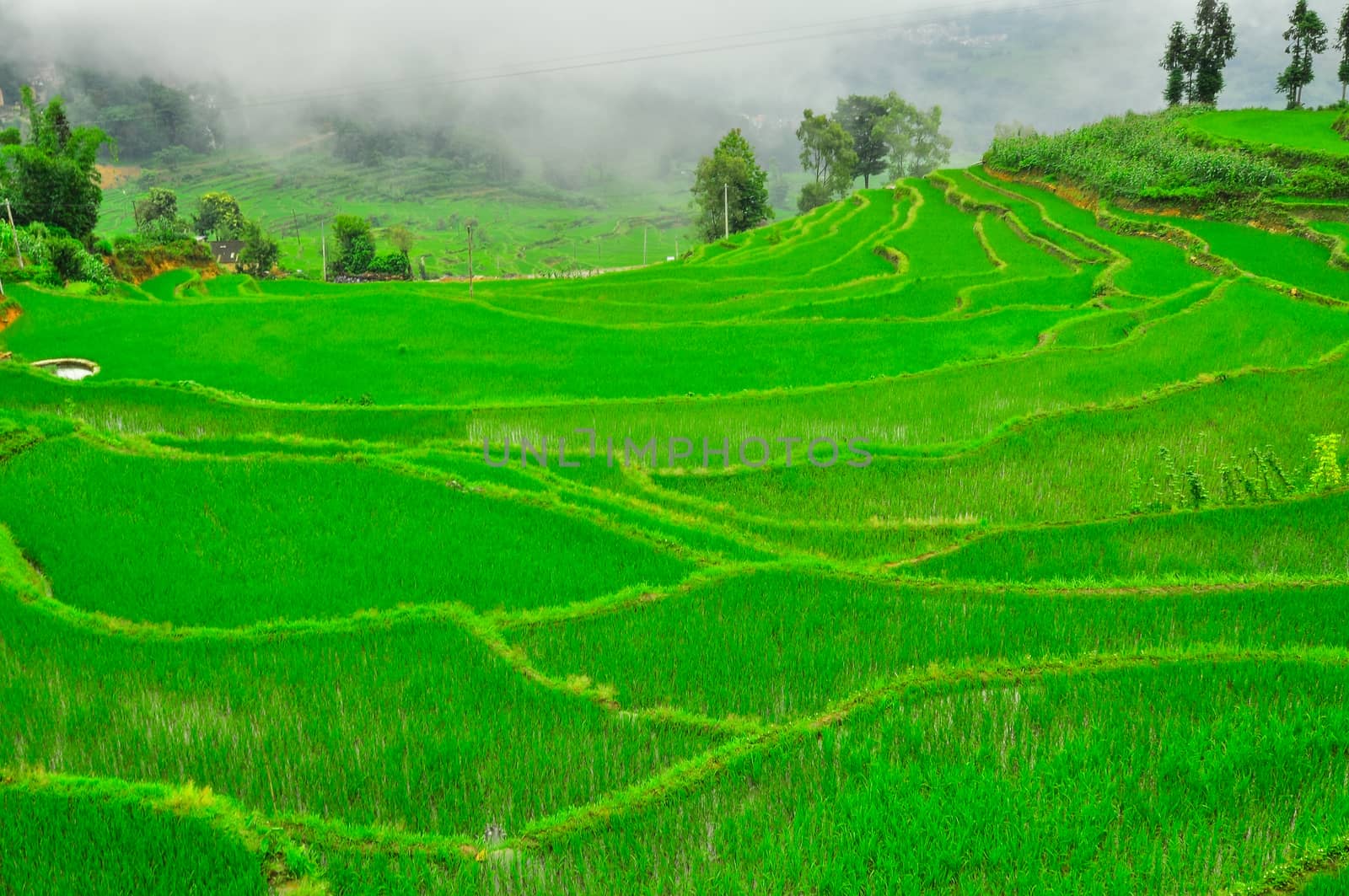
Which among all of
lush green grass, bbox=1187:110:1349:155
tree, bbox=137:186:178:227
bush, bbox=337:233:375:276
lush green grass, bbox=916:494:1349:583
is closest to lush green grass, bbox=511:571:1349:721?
lush green grass, bbox=916:494:1349:583

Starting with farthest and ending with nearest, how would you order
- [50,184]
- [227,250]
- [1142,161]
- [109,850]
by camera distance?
[227,250] < [50,184] < [1142,161] < [109,850]

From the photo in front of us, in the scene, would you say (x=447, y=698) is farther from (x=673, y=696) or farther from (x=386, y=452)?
(x=386, y=452)

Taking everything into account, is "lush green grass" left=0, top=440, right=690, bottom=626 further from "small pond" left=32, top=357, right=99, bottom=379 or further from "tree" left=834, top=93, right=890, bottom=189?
"tree" left=834, top=93, right=890, bottom=189

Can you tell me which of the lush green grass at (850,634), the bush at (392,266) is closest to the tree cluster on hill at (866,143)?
the bush at (392,266)

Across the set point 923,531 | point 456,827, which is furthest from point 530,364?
point 456,827

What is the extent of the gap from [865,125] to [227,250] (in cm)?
5586

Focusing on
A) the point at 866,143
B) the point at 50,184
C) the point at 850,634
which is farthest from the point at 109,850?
the point at 866,143

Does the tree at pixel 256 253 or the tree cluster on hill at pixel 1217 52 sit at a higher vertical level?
the tree cluster on hill at pixel 1217 52

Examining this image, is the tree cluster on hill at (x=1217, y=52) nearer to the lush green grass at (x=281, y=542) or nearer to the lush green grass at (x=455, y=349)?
the lush green grass at (x=455, y=349)

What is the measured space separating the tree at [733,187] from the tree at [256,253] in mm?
30144

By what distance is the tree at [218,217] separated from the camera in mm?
82562

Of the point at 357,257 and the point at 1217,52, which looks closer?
the point at 1217,52

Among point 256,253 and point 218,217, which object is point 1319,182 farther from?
point 218,217

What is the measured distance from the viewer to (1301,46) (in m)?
46.2
